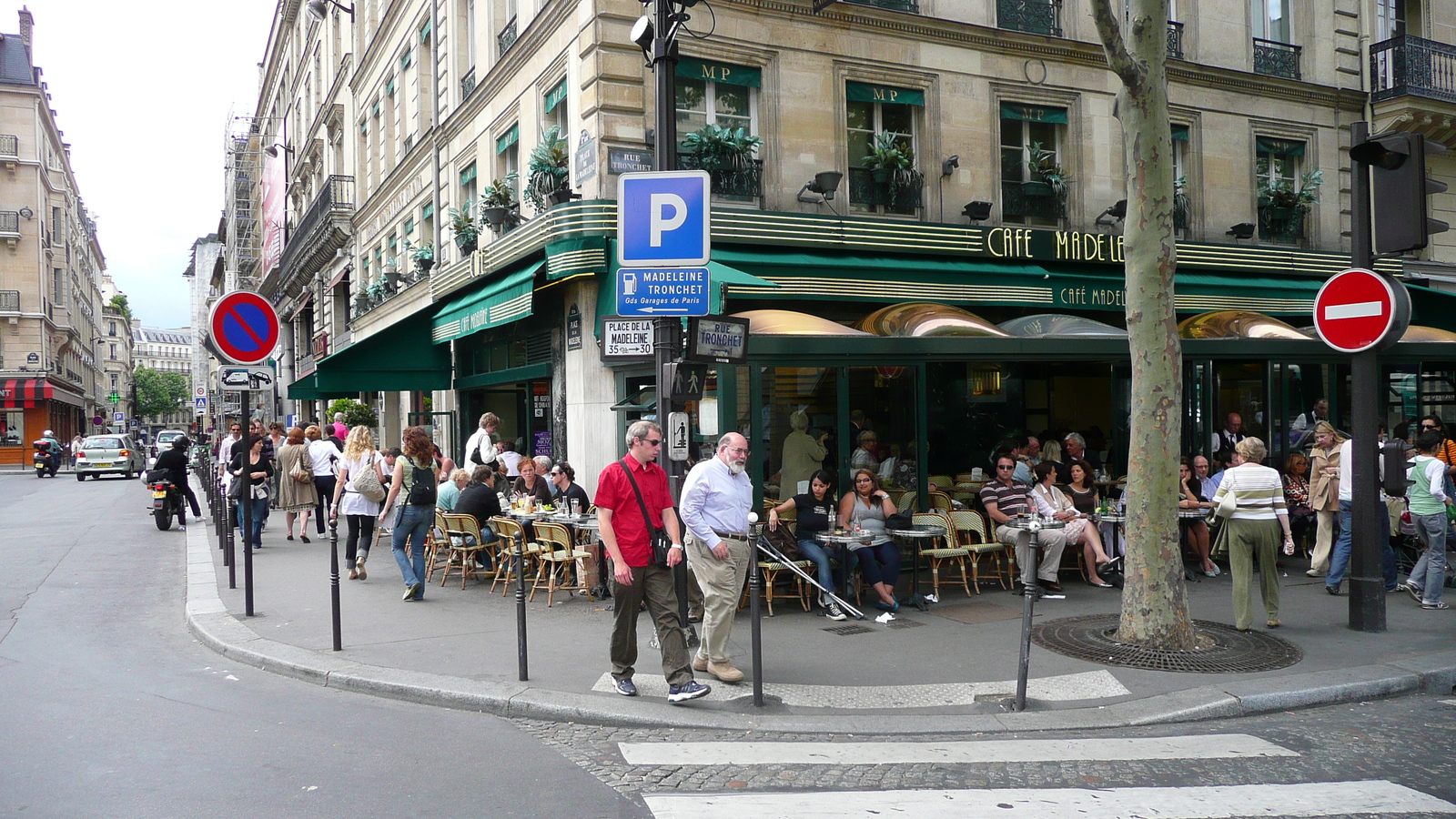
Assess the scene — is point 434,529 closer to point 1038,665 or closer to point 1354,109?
point 1038,665

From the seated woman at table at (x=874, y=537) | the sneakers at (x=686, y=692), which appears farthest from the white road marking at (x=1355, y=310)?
the sneakers at (x=686, y=692)

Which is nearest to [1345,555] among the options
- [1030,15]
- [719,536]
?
[719,536]

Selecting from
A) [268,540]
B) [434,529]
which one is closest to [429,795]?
[434,529]

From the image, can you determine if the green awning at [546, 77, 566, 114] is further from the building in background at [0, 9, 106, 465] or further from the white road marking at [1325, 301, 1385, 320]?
the building in background at [0, 9, 106, 465]

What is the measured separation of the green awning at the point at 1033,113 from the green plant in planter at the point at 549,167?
6.52 meters

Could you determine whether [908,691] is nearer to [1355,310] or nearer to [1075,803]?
[1075,803]

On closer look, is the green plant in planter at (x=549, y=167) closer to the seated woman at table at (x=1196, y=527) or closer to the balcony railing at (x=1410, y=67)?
the seated woman at table at (x=1196, y=527)

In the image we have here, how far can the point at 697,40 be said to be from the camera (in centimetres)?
1260

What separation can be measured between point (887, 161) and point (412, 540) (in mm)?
7982

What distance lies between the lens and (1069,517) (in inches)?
405

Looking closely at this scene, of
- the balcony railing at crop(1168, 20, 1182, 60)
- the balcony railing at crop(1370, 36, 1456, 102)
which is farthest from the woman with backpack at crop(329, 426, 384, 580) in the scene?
the balcony railing at crop(1370, 36, 1456, 102)

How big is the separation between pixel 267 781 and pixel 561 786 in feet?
4.62

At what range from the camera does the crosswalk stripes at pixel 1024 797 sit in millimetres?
4383

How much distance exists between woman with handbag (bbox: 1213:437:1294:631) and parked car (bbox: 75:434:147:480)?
118 feet
